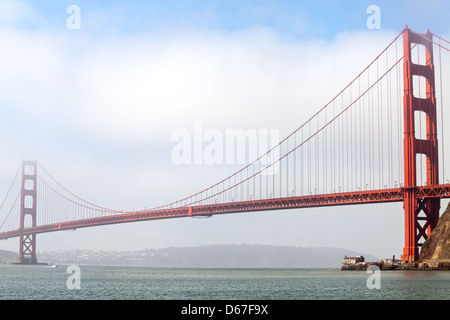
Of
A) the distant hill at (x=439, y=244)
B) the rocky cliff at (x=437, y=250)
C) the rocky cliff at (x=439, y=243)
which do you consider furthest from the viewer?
the rocky cliff at (x=439, y=243)

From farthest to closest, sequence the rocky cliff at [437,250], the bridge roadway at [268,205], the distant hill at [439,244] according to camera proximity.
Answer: the bridge roadway at [268,205] < the distant hill at [439,244] < the rocky cliff at [437,250]

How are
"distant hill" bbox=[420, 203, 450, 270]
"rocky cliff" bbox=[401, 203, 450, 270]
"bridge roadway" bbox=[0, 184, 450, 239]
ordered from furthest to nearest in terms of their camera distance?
"bridge roadway" bbox=[0, 184, 450, 239] < "distant hill" bbox=[420, 203, 450, 270] < "rocky cliff" bbox=[401, 203, 450, 270]

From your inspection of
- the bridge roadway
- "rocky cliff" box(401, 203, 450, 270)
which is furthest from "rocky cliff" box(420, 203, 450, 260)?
the bridge roadway

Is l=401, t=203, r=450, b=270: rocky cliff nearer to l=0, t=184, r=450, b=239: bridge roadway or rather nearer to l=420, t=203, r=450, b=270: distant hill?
l=420, t=203, r=450, b=270: distant hill

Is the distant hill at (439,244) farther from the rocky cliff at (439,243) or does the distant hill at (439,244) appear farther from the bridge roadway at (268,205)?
the bridge roadway at (268,205)

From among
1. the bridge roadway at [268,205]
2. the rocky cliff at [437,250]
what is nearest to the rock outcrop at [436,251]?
the rocky cliff at [437,250]
